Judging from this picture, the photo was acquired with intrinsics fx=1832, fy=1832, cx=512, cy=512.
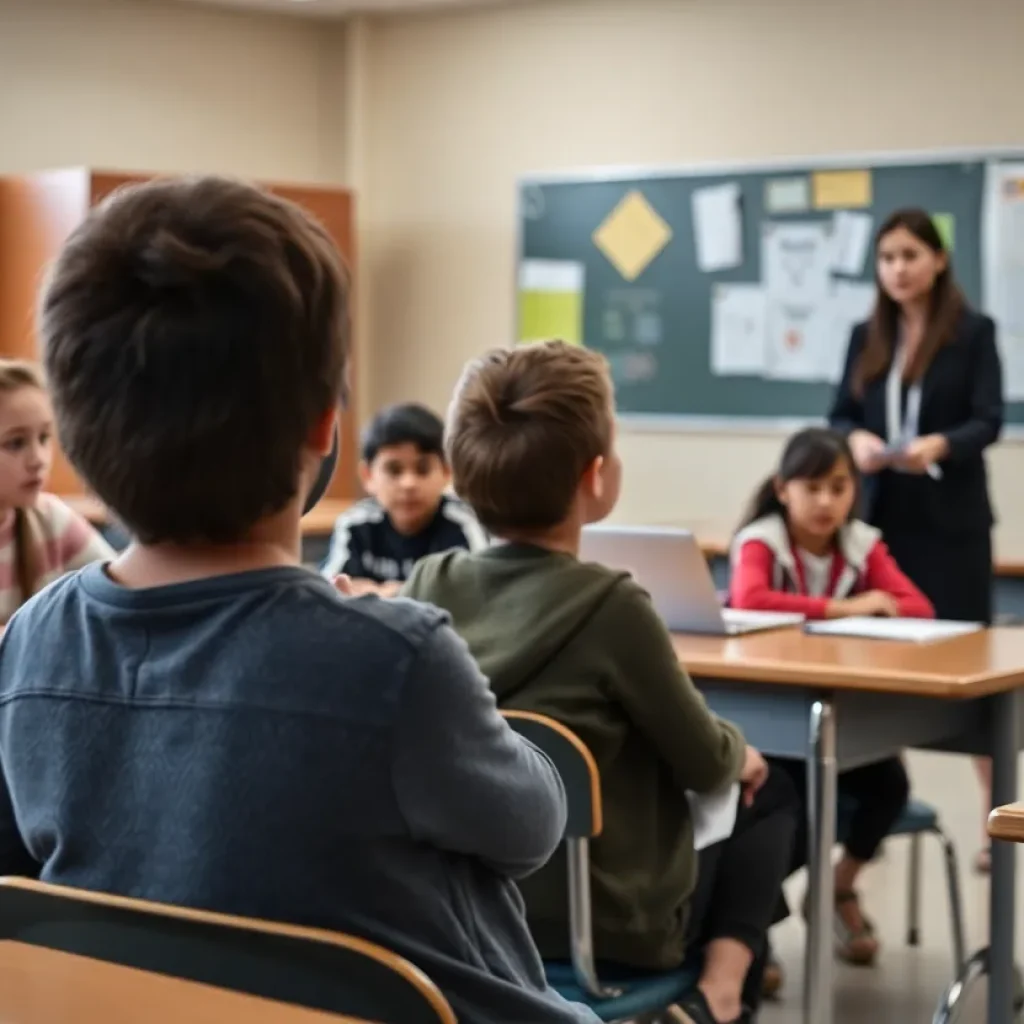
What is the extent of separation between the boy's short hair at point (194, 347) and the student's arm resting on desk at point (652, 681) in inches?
38.9

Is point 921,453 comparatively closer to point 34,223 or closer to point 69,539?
point 69,539

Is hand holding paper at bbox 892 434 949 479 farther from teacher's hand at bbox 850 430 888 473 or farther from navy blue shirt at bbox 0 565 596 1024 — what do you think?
navy blue shirt at bbox 0 565 596 1024

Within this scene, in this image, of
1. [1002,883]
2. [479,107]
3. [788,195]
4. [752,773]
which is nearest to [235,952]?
[752,773]

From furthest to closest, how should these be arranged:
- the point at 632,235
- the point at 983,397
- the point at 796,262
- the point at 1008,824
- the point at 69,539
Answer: the point at 632,235 < the point at 796,262 < the point at 983,397 < the point at 69,539 < the point at 1008,824

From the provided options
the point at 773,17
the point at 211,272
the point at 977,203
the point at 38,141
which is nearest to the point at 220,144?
the point at 38,141

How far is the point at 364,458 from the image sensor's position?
12.7 ft

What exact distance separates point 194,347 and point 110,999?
38 cm

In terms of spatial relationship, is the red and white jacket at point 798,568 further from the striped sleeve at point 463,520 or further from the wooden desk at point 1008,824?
the wooden desk at point 1008,824

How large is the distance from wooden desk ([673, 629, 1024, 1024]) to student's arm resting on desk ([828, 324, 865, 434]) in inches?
62.4

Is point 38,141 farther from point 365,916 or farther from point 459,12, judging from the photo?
point 365,916

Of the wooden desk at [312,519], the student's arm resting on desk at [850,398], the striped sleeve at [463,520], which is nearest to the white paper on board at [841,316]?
the student's arm resting on desk at [850,398]

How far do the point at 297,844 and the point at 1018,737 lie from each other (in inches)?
73.7

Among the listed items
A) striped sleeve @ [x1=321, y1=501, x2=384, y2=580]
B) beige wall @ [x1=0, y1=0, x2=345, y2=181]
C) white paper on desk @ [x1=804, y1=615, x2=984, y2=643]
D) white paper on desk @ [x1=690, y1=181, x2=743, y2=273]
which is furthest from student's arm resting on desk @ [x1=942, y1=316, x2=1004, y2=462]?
beige wall @ [x1=0, y1=0, x2=345, y2=181]

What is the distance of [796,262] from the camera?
590 centimetres
